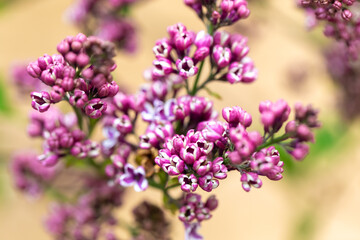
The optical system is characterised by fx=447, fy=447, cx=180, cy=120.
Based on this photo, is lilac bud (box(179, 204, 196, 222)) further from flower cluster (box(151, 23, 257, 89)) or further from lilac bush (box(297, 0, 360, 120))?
lilac bush (box(297, 0, 360, 120))

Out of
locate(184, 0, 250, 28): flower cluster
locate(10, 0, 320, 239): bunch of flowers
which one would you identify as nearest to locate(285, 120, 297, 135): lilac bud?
locate(10, 0, 320, 239): bunch of flowers

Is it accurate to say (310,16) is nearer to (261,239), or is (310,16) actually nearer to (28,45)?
(261,239)

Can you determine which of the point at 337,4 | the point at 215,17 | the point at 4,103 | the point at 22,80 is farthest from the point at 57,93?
the point at 4,103

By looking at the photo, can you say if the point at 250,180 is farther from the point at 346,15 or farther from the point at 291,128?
the point at 346,15

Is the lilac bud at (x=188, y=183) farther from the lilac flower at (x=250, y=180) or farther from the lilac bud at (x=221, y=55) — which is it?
the lilac bud at (x=221, y=55)

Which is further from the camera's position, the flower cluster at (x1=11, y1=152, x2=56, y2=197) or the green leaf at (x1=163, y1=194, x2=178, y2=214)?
the flower cluster at (x1=11, y1=152, x2=56, y2=197)

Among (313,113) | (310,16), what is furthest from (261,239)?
(313,113)
